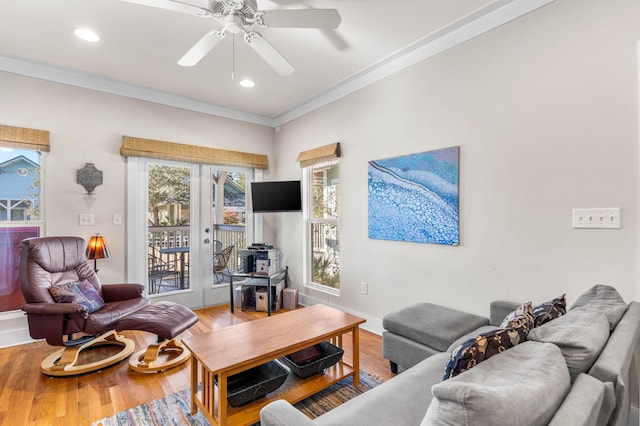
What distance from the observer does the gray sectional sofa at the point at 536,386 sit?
0.74 metres

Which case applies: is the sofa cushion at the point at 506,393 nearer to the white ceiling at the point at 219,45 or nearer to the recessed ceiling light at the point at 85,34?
the white ceiling at the point at 219,45

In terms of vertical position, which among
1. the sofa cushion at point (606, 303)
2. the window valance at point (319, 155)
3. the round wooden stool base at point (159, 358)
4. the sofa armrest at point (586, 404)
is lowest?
the round wooden stool base at point (159, 358)

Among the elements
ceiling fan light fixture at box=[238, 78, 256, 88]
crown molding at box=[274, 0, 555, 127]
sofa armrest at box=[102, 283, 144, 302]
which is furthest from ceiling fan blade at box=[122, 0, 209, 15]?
sofa armrest at box=[102, 283, 144, 302]

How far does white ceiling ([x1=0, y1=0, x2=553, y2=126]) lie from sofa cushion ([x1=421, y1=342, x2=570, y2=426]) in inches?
91.3

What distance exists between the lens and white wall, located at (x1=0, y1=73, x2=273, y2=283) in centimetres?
309

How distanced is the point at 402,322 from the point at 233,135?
340 centimetres

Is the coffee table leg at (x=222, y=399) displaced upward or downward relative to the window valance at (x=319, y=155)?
downward

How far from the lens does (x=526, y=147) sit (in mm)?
2178

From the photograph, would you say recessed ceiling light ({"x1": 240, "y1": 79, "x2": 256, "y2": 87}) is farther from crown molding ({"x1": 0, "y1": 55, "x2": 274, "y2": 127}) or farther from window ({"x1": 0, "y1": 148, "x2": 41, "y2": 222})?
window ({"x1": 0, "y1": 148, "x2": 41, "y2": 222})

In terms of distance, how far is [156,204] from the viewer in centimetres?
385

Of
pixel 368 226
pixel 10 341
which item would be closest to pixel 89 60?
pixel 10 341

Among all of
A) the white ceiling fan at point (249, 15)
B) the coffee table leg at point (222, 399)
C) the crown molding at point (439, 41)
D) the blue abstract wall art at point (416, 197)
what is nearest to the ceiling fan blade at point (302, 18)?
the white ceiling fan at point (249, 15)

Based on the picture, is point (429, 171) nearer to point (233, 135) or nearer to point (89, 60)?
point (233, 135)

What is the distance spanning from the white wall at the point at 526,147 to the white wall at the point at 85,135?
271cm
